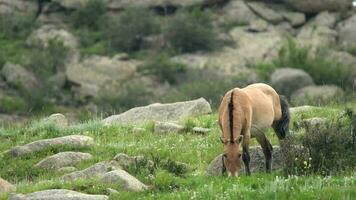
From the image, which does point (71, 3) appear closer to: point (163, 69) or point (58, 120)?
point (163, 69)

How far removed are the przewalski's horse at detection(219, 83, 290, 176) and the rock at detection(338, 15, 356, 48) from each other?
7022 centimetres

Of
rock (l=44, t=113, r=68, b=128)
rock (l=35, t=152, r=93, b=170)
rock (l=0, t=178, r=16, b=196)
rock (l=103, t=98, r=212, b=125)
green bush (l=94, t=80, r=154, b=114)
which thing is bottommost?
green bush (l=94, t=80, r=154, b=114)

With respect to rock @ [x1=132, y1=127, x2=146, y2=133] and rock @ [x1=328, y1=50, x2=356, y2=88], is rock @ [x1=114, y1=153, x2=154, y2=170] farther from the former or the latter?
rock @ [x1=328, y1=50, x2=356, y2=88]

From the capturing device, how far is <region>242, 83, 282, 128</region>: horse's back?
53.9 ft

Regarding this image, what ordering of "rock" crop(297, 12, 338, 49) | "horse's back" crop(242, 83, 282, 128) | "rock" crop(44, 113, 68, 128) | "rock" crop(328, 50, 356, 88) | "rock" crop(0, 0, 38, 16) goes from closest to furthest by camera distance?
1. "horse's back" crop(242, 83, 282, 128)
2. "rock" crop(44, 113, 68, 128)
3. "rock" crop(328, 50, 356, 88)
4. "rock" crop(297, 12, 338, 49)
5. "rock" crop(0, 0, 38, 16)

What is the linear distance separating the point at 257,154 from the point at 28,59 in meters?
71.1

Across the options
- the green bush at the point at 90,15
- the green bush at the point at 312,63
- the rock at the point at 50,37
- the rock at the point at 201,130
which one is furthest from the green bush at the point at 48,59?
the rock at the point at 201,130

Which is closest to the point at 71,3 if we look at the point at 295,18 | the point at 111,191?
the point at 295,18

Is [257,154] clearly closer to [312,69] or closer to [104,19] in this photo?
[312,69]

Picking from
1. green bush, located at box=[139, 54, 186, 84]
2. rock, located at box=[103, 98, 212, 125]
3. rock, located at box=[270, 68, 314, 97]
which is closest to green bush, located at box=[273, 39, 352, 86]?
rock, located at box=[270, 68, 314, 97]

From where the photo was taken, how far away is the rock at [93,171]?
15.8 meters

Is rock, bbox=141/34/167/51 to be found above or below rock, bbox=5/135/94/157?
below

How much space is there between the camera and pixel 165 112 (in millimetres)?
25125

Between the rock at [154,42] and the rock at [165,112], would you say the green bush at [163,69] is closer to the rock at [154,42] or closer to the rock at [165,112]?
the rock at [154,42]
